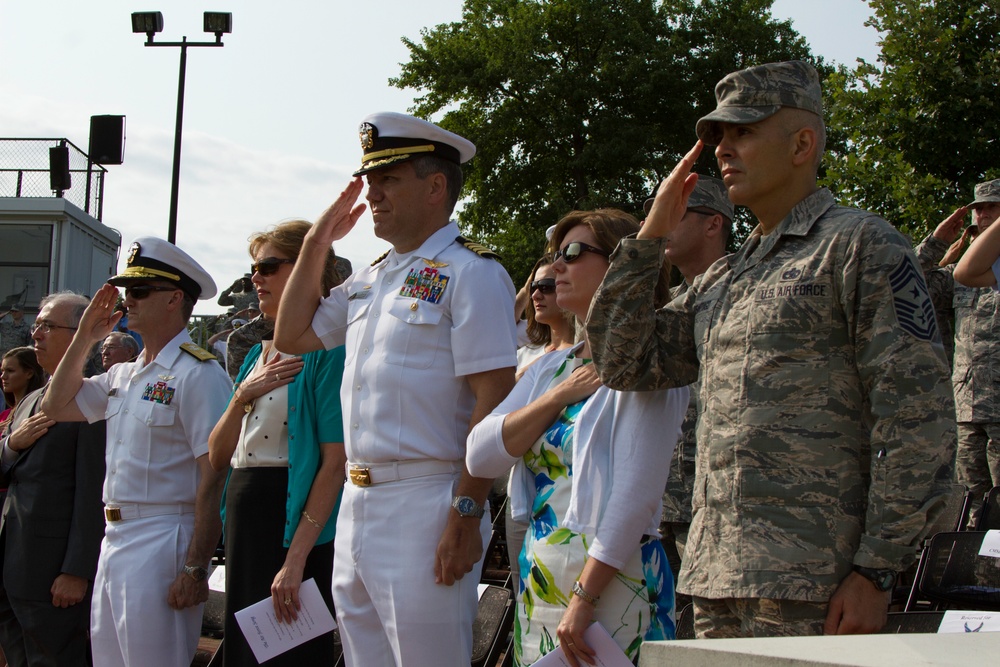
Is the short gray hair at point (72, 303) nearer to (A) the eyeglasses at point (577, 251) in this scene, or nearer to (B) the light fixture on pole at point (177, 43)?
(A) the eyeglasses at point (577, 251)

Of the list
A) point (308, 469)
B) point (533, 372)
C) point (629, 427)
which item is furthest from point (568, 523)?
point (308, 469)

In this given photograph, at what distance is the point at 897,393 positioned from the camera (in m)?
2.25

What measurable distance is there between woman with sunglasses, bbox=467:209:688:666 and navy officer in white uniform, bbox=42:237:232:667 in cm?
182

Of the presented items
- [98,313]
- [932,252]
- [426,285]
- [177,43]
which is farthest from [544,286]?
[177,43]

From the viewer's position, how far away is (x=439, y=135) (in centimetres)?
354

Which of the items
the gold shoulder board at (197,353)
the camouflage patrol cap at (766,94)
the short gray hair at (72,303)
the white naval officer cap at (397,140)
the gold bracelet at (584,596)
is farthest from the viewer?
the short gray hair at (72,303)

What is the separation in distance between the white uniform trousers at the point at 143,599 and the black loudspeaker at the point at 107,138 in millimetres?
14066

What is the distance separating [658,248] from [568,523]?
78cm

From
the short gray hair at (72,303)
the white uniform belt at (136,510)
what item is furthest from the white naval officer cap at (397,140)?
the short gray hair at (72,303)

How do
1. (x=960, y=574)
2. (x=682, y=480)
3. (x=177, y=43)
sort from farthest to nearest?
(x=177, y=43), (x=960, y=574), (x=682, y=480)

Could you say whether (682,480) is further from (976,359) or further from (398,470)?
(976,359)

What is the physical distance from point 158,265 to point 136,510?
1074 mm

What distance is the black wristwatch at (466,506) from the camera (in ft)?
10.2

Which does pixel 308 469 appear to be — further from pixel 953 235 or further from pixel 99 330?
pixel 953 235
